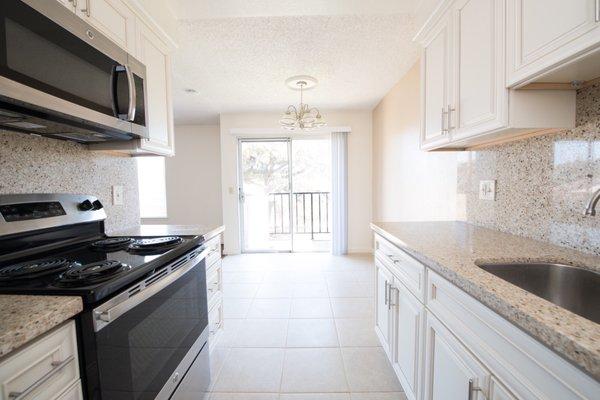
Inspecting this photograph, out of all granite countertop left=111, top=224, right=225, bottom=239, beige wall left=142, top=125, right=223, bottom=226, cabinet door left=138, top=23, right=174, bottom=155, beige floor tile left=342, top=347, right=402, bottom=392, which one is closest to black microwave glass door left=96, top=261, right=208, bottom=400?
granite countertop left=111, top=224, right=225, bottom=239

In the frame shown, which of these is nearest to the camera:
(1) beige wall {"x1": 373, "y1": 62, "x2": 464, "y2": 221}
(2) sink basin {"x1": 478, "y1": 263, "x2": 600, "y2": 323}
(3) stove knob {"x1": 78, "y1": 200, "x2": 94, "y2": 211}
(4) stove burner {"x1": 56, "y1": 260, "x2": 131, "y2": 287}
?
(4) stove burner {"x1": 56, "y1": 260, "x2": 131, "y2": 287}

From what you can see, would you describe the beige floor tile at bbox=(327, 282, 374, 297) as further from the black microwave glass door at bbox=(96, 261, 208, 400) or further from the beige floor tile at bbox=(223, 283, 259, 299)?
the black microwave glass door at bbox=(96, 261, 208, 400)

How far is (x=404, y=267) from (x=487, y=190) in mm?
792

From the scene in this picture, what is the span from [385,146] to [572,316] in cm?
345

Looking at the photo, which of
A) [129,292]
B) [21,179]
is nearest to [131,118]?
[21,179]

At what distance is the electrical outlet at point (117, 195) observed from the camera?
1.73 meters

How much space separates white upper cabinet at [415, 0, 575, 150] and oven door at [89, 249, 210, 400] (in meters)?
1.56

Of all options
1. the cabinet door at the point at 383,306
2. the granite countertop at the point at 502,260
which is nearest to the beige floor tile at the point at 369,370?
the cabinet door at the point at 383,306

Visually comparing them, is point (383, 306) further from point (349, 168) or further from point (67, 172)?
point (349, 168)

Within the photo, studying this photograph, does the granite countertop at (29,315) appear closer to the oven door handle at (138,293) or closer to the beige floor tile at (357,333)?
the oven door handle at (138,293)

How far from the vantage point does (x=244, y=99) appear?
12.3 ft

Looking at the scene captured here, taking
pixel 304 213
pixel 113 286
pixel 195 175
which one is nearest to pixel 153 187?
pixel 195 175

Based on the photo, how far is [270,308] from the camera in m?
2.61

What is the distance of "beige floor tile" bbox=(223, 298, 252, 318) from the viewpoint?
2.50 meters
